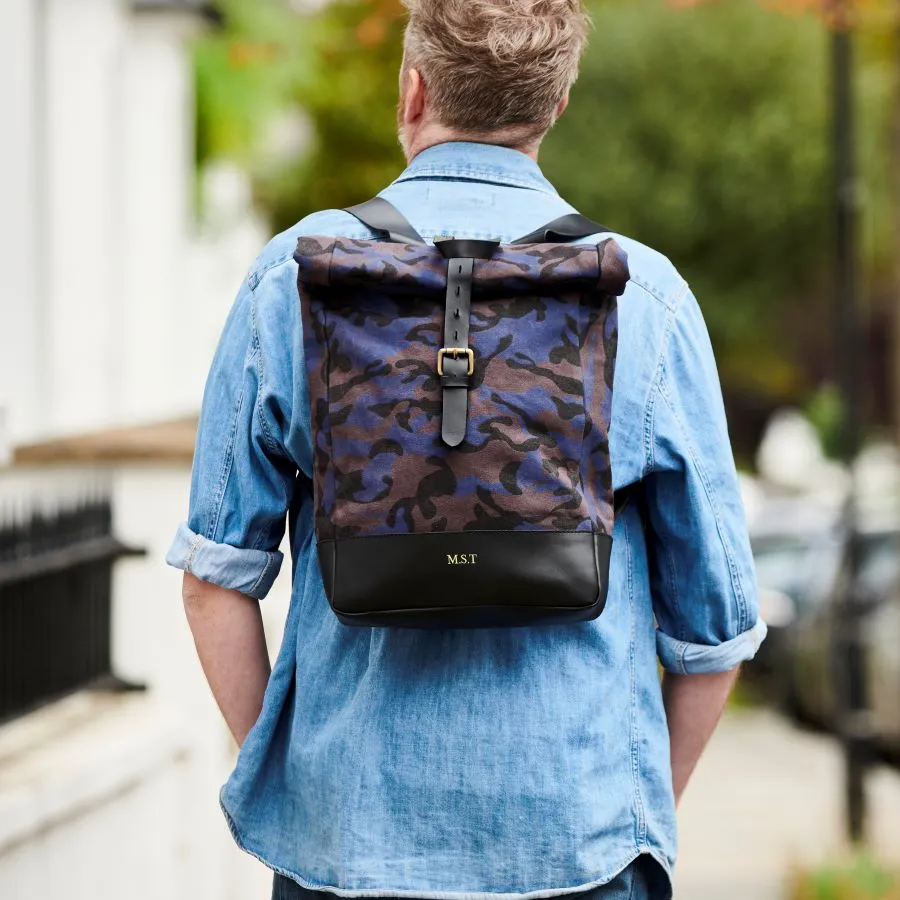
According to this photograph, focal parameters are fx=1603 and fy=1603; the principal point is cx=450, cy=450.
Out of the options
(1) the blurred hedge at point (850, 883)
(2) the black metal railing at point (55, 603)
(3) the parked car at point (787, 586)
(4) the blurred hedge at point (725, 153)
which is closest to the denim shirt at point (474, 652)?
(2) the black metal railing at point (55, 603)

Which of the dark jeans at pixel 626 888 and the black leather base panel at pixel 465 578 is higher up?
the black leather base panel at pixel 465 578

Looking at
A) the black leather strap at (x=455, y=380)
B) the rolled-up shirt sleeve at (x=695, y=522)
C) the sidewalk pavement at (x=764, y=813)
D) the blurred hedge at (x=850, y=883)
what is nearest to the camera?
the black leather strap at (x=455, y=380)

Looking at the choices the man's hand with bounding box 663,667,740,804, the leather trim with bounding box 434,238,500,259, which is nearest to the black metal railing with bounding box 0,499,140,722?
the man's hand with bounding box 663,667,740,804

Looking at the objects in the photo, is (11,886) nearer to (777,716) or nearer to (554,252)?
(554,252)

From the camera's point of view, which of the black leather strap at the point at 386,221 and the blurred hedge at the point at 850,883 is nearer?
the black leather strap at the point at 386,221

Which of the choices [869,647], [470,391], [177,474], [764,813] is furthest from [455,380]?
[869,647]

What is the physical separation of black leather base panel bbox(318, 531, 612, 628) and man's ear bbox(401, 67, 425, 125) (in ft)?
2.06

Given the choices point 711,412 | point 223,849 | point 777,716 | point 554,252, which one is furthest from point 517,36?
point 777,716

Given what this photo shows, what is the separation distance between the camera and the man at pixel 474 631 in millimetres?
2000

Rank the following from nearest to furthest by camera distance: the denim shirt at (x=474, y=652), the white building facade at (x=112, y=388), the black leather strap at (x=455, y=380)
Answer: the black leather strap at (x=455, y=380) < the denim shirt at (x=474, y=652) < the white building facade at (x=112, y=388)

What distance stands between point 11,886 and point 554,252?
97.2 inches

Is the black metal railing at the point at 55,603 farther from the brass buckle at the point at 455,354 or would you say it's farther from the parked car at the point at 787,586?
the parked car at the point at 787,586

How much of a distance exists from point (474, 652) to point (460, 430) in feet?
1.03

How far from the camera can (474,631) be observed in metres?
2.04
